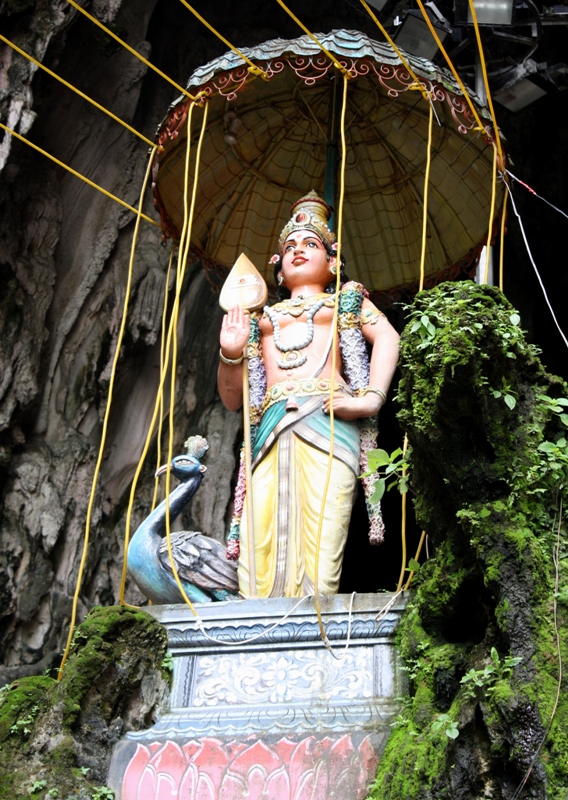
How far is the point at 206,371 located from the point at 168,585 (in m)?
3.14

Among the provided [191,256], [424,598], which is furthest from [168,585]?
[191,256]

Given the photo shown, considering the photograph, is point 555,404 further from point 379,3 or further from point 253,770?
point 379,3

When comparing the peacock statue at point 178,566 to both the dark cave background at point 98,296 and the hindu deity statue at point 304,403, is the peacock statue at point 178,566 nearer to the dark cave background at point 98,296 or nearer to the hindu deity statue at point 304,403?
the hindu deity statue at point 304,403

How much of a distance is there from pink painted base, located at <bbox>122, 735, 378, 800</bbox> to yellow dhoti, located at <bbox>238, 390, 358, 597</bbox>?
0.94 m

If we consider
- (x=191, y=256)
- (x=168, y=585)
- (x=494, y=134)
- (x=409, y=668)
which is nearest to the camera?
(x=409, y=668)

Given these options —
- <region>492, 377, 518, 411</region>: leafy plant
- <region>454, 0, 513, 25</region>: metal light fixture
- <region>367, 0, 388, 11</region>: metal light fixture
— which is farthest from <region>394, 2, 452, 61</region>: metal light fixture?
<region>492, 377, 518, 411</region>: leafy plant

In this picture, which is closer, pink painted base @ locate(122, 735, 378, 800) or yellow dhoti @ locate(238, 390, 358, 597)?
pink painted base @ locate(122, 735, 378, 800)

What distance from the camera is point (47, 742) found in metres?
4.09

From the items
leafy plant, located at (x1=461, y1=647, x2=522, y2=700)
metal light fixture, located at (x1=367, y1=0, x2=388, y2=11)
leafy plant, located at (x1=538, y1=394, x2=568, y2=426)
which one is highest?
metal light fixture, located at (x1=367, y1=0, x2=388, y2=11)

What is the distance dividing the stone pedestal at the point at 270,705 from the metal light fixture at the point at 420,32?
4.53 m

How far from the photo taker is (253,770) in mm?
3969

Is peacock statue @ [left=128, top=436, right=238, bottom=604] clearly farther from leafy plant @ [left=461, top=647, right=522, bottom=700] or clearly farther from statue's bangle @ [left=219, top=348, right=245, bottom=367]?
leafy plant @ [left=461, top=647, right=522, bottom=700]

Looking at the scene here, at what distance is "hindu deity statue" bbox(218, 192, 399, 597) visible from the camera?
4.99m

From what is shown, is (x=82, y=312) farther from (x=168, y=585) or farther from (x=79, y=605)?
(x=168, y=585)
